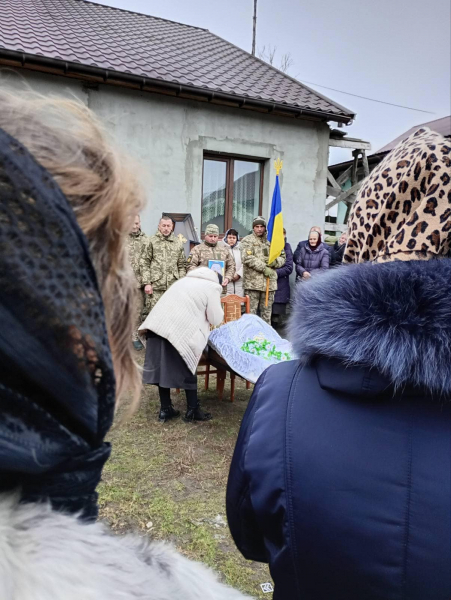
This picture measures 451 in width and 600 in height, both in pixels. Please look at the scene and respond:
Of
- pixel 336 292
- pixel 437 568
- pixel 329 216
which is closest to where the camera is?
pixel 437 568

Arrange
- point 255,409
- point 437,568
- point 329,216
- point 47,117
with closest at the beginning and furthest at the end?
point 47,117, point 437,568, point 255,409, point 329,216

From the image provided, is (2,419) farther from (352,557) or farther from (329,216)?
(329,216)

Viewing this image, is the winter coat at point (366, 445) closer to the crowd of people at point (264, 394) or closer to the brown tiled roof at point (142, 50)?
the crowd of people at point (264, 394)

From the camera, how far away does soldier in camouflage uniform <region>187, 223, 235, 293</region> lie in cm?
728

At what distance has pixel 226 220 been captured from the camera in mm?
9344

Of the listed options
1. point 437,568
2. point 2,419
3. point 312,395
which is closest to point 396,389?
point 312,395

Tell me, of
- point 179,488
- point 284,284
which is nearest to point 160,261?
point 284,284

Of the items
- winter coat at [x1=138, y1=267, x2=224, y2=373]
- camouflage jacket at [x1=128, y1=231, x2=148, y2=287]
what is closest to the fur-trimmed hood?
winter coat at [x1=138, y1=267, x2=224, y2=373]

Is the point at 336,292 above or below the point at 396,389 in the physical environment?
above

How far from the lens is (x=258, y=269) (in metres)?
7.80

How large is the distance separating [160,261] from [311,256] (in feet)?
9.54

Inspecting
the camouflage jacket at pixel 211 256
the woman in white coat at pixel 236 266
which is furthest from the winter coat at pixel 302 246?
the camouflage jacket at pixel 211 256

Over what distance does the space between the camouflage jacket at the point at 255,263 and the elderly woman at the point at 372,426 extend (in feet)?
22.2

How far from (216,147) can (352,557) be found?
28.0ft
